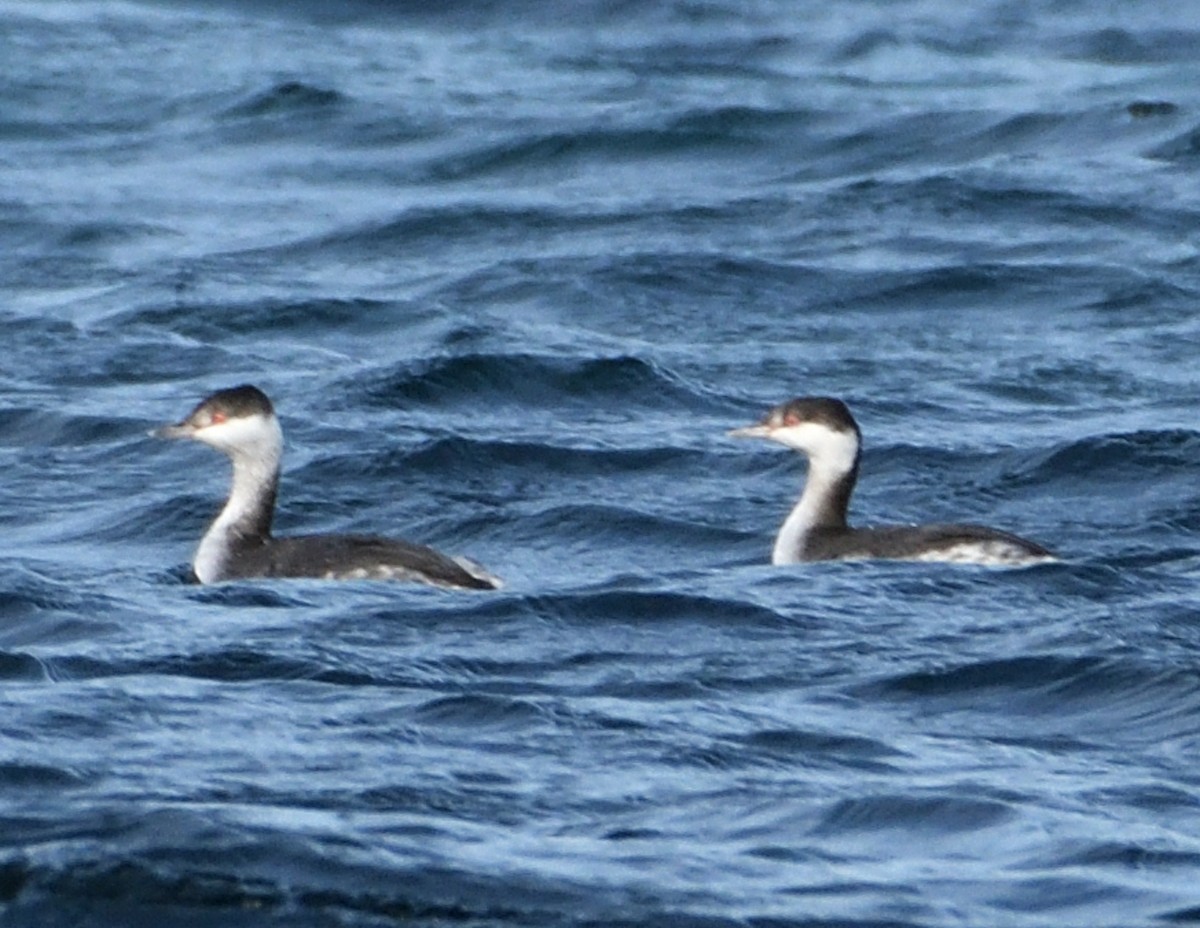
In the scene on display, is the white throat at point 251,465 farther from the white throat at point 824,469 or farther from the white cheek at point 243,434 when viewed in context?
the white throat at point 824,469

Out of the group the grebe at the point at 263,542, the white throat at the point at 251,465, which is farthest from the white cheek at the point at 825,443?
the white throat at the point at 251,465

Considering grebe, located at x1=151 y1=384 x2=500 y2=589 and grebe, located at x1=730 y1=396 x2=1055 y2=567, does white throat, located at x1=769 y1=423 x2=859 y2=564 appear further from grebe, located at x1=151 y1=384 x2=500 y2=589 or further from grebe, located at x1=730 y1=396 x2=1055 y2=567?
grebe, located at x1=151 y1=384 x2=500 y2=589

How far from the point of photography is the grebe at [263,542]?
13250 mm

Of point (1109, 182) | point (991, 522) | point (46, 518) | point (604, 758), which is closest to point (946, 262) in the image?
point (1109, 182)

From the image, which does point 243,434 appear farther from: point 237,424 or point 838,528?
point 838,528

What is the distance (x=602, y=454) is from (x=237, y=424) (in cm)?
280

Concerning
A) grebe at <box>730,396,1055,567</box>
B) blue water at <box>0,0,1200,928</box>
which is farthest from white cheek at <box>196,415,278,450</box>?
grebe at <box>730,396,1055,567</box>

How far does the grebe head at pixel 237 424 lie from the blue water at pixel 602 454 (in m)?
0.64

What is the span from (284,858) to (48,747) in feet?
4.41

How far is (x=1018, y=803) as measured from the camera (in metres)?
9.79

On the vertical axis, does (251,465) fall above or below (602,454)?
above

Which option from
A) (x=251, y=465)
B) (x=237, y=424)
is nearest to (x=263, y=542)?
(x=251, y=465)

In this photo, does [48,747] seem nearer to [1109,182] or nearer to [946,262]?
[946,262]

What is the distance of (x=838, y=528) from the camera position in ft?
48.0
